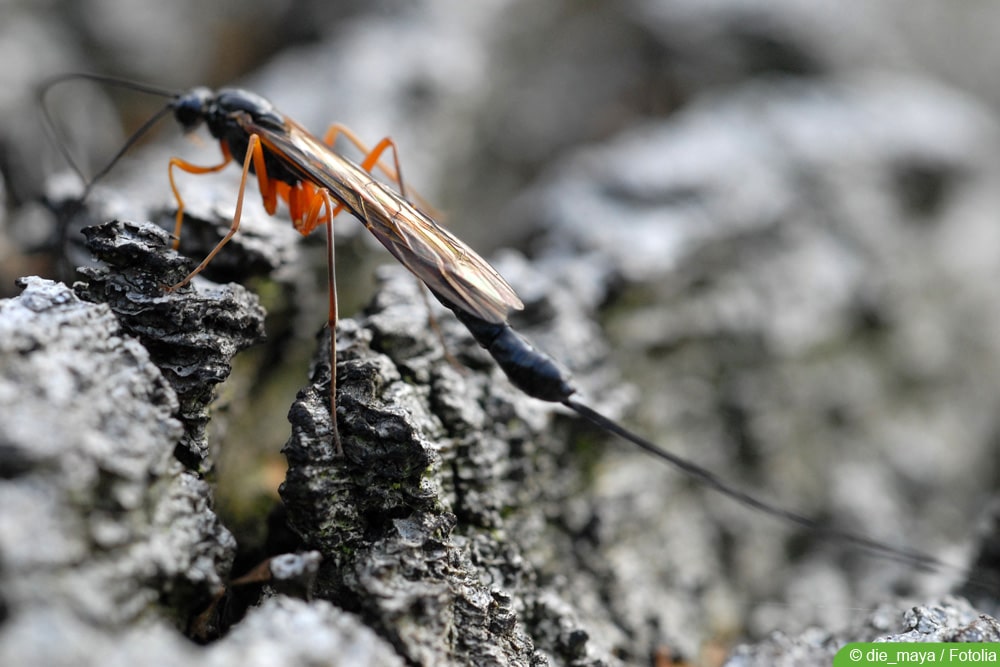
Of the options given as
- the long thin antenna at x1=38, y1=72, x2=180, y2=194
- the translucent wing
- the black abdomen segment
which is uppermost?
the long thin antenna at x1=38, y1=72, x2=180, y2=194

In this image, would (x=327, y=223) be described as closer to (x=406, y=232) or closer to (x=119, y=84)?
(x=406, y=232)

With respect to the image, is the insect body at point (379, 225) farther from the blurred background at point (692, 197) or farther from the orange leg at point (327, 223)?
the blurred background at point (692, 197)

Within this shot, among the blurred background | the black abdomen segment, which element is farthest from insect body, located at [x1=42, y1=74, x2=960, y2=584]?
the blurred background

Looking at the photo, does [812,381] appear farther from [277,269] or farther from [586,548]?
[277,269]

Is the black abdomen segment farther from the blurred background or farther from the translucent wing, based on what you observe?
the blurred background

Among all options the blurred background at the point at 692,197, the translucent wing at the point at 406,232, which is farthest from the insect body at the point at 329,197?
the blurred background at the point at 692,197
